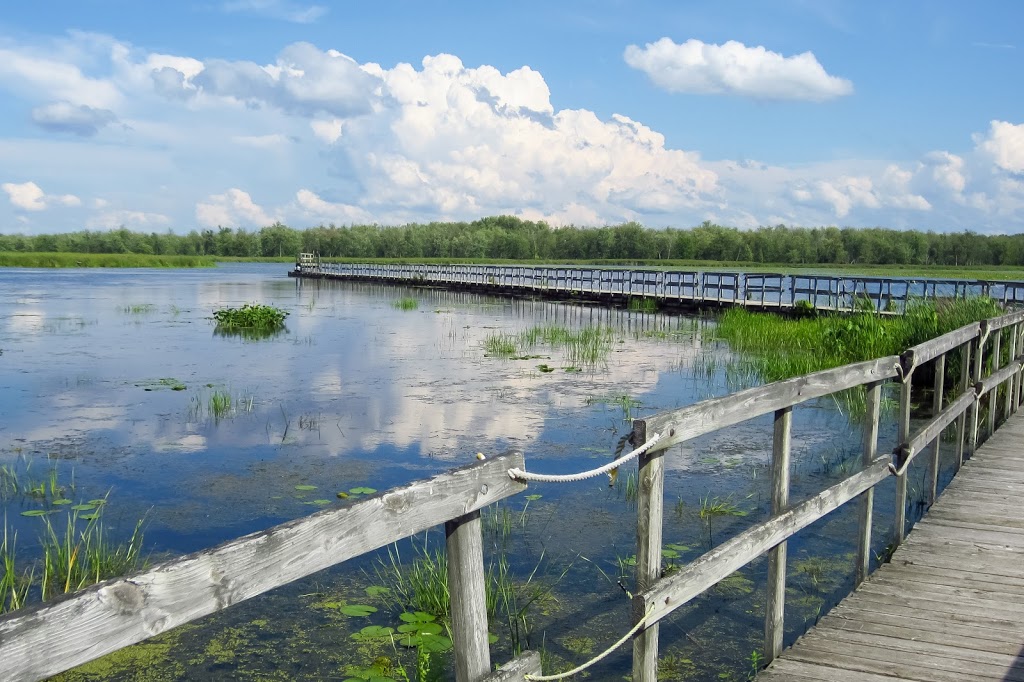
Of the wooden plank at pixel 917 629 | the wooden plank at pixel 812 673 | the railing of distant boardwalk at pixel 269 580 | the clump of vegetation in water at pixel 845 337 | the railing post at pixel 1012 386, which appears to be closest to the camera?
the railing of distant boardwalk at pixel 269 580

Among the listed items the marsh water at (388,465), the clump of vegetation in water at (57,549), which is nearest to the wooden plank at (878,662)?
the marsh water at (388,465)

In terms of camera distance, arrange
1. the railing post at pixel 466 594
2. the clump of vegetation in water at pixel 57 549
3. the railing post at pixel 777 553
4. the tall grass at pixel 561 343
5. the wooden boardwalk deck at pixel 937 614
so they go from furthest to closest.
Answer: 1. the tall grass at pixel 561 343
2. the clump of vegetation in water at pixel 57 549
3. the railing post at pixel 777 553
4. the wooden boardwalk deck at pixel 937 614
5. the railing post at pixel 466 594

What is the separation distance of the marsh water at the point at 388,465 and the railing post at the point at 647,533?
3.75 feet

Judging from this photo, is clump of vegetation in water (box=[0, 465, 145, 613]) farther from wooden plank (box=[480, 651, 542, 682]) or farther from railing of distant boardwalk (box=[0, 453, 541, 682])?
railing of distant boardwalk (box=[0, 453, 541, 682])

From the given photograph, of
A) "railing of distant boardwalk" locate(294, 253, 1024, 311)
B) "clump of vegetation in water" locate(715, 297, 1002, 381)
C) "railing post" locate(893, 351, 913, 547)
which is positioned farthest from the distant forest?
"railing post" locate(893, 351, 913, 547)

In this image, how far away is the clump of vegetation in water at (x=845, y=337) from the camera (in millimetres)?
15016

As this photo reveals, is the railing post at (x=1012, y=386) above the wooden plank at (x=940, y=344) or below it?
below

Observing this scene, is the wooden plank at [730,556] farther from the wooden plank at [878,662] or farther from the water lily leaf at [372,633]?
the water lily leaf at [372,633]

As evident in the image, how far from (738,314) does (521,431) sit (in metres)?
17.9

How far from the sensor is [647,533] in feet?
11.4

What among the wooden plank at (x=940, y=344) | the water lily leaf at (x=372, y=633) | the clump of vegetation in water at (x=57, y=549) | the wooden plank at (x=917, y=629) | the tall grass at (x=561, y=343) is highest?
the wooden plank at (x=940, y=344)

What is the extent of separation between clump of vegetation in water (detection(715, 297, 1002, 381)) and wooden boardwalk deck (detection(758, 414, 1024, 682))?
835 cm

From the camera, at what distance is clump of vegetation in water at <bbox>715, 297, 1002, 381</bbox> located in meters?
15.0

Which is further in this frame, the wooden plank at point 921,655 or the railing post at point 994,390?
the railing post at point 994,390
